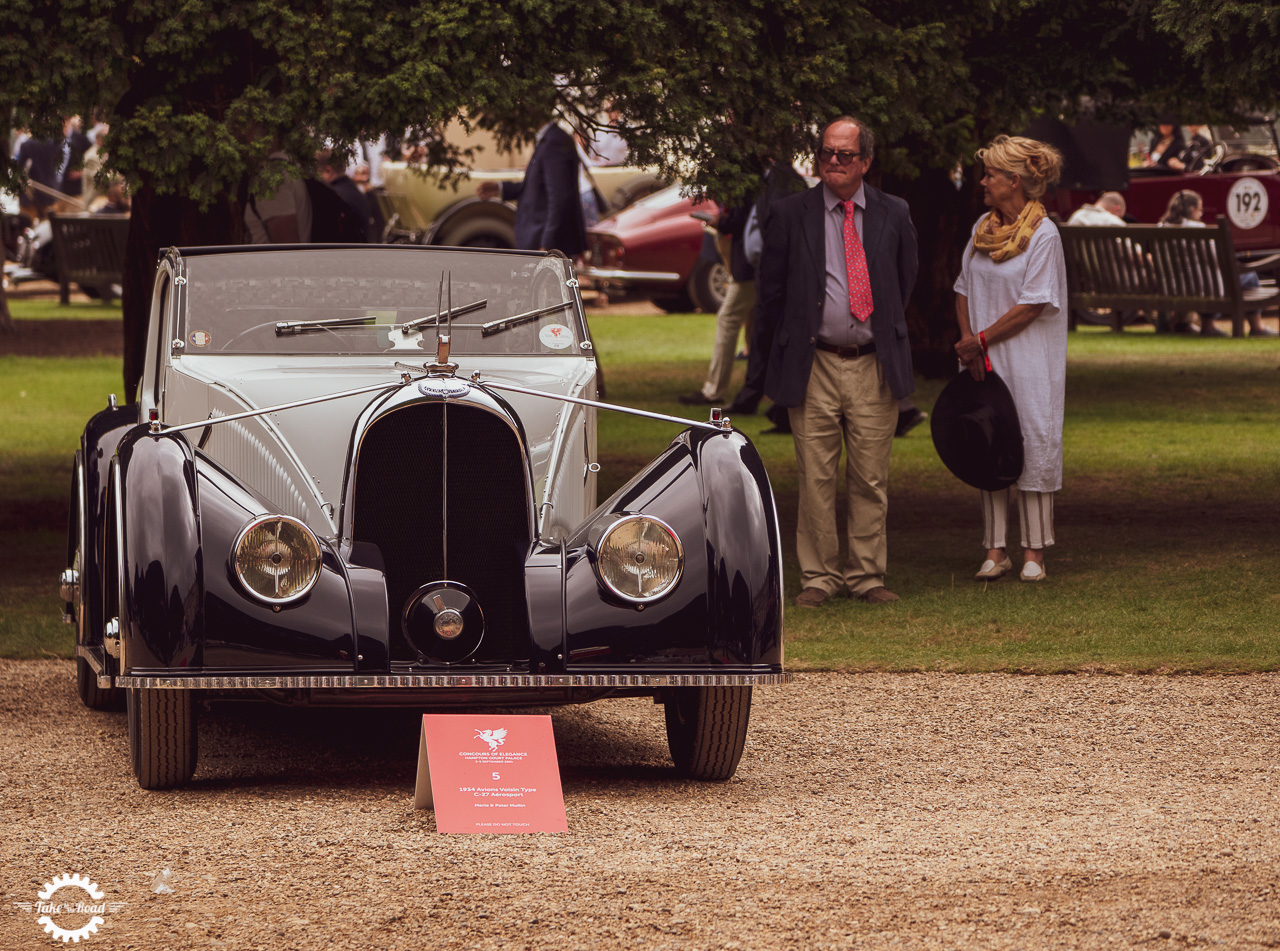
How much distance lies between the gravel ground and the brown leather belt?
179cm

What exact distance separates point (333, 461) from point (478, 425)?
0.58 metres

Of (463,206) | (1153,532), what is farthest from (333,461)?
(463,206)

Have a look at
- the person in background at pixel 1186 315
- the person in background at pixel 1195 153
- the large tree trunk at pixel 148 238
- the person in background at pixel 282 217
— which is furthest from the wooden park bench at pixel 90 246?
the person in background at pixel 1195 153

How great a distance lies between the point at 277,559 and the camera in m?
5.30

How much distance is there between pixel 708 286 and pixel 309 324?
62.2 ft

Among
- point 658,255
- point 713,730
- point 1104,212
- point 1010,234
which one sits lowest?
point 713,730

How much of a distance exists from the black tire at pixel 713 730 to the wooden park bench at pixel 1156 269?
13732mm

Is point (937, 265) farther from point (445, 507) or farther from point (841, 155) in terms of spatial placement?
point (445, 507)

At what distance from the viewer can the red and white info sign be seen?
506 centimetres

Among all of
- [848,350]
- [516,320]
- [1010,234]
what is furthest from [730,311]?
[516,320]

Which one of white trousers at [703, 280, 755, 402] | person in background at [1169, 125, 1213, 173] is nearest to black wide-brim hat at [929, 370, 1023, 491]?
white trousers at [703, 280, 755, 402]

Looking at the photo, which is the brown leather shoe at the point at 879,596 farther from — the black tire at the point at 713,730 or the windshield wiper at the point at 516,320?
the black tire at the point at 713,730

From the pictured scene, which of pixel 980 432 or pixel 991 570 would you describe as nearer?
pixel 980 432

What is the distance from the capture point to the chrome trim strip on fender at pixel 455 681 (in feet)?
17.0
